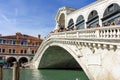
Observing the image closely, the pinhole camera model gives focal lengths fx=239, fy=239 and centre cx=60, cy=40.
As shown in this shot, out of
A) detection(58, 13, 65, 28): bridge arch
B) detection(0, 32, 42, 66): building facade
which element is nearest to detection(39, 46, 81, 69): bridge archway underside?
detection(58, 13, 65, 28): bridge arch

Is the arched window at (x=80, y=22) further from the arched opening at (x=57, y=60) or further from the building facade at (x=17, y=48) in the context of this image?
the building facade at (x=17, y=48)

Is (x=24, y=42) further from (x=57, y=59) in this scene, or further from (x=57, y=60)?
(x=57, y=59)

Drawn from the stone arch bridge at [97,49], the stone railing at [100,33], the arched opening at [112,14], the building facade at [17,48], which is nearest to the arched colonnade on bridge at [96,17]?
the arched opening at [112,14]

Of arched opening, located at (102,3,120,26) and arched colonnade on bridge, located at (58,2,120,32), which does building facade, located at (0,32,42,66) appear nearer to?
arched colonnade on bridge, located at (58,2,120,32)

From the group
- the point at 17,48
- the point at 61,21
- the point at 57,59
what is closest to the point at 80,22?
the point at 61,21

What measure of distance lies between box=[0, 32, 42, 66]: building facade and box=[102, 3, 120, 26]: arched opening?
2469 cm

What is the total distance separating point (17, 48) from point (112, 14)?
25834 mm

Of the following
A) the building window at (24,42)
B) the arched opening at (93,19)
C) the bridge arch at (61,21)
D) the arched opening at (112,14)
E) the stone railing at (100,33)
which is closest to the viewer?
the stone railing at (100,33)

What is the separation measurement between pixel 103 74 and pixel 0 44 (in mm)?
29275

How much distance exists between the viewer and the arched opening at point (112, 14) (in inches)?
524

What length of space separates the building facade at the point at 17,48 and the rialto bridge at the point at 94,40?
1592 centimetres

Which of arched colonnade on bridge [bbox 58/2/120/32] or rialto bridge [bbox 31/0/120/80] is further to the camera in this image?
arched colonnade on bridge [bbox 58/2/120/32]

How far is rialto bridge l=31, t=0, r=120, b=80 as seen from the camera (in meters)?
8.59

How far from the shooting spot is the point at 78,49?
1176 cm
